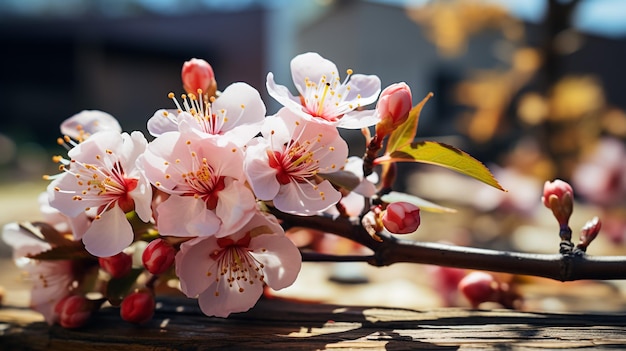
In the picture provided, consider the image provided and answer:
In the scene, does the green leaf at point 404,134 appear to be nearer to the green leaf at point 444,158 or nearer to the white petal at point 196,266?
the green leaf at point 444,158

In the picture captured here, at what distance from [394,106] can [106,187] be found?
0.30m

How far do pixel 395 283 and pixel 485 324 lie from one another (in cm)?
57

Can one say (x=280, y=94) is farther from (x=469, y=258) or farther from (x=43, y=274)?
(x=43, y=274)

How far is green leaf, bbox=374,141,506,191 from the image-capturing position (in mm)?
537

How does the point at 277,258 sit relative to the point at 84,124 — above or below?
below

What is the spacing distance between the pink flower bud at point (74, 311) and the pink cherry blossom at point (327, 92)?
34 cm

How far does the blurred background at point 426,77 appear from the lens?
1986mm

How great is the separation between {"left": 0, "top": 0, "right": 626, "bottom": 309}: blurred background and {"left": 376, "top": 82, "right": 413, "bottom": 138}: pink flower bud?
422mm

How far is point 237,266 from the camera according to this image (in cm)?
56

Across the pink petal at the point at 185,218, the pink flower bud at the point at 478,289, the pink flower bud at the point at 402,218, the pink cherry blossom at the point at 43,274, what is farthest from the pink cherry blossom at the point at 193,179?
the pink flower bud at the point at 478,289

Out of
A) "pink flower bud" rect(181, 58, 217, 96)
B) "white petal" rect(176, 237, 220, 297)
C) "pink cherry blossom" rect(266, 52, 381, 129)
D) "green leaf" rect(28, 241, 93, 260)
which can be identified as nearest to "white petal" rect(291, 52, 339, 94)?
"pink cherry blossom" rect(266, 52, 381, 129)

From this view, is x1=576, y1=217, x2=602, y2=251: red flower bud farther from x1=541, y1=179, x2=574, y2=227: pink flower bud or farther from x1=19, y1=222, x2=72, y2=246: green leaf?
x1=19, y1=222, x2=72, y2=246: green leaf

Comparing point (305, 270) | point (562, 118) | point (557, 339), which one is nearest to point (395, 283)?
point (305, 270)

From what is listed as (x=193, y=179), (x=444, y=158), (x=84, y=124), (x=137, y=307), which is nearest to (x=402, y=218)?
(x=444, y=158)
